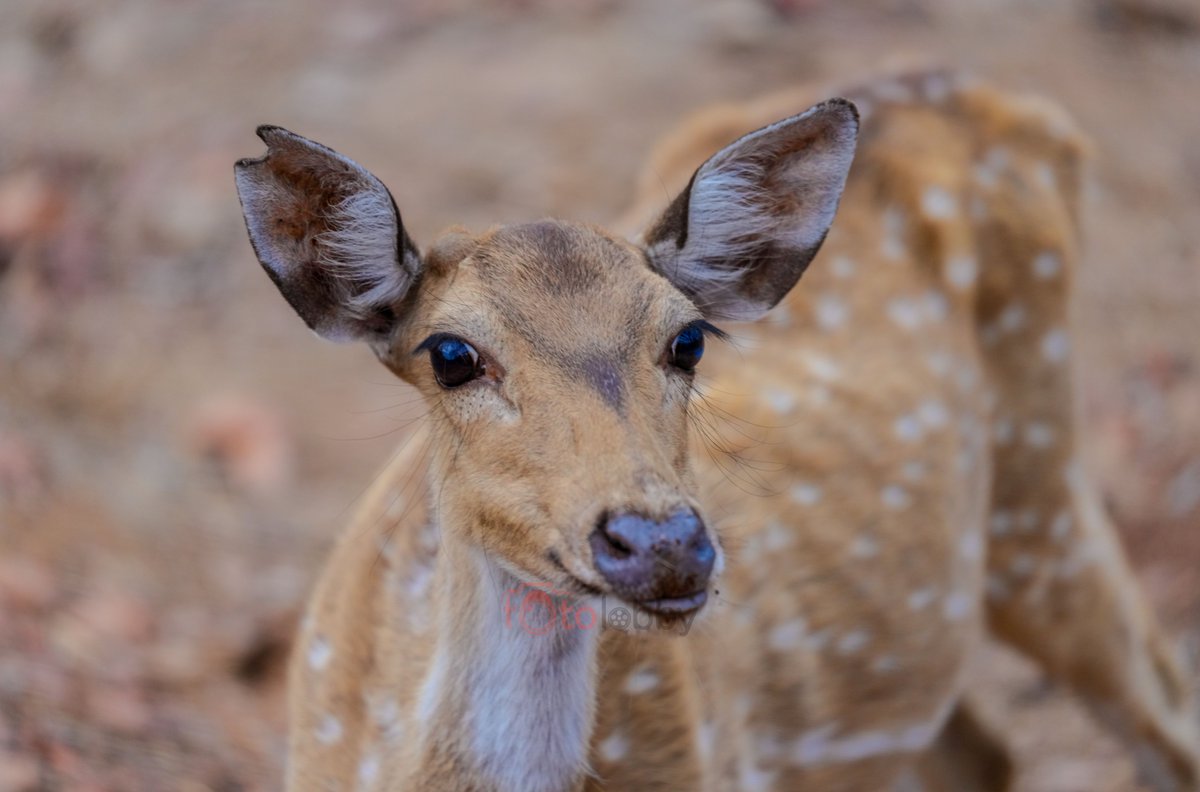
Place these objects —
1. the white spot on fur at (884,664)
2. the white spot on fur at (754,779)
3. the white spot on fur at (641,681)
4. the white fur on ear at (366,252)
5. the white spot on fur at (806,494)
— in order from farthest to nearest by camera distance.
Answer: the white spot on fur at (884,664) → the white spot on fur at (806,494) → the white spot on fur at (754,779) → the white spot on fur at (641,681) → the white fur on ear at (366,252)

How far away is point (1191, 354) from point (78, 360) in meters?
5.10

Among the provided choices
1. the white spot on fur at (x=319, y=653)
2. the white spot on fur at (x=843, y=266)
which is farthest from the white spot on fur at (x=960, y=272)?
the white spot on fur at (x=319, y=653)

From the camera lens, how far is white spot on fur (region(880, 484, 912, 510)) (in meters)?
3.94

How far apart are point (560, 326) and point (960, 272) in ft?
6.19

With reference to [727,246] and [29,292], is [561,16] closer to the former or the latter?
[29,292]

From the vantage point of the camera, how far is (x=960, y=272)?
13.7 ft

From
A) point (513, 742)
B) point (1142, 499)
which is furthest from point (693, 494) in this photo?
point (1142, 499)

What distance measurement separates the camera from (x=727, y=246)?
308 cm

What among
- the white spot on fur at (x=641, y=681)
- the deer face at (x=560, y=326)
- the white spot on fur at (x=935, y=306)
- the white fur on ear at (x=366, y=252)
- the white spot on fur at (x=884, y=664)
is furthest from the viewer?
the white spot on fur at (x=935, y=306)

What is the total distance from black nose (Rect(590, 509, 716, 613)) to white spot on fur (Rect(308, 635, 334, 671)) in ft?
3.60

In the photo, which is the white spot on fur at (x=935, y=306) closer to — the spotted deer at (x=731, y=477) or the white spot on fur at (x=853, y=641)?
the spotted deer at (x=731, y=477)

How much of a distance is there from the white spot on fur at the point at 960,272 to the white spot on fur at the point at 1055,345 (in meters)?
0.30

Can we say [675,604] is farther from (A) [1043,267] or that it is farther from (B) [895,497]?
(A) [1043,267]

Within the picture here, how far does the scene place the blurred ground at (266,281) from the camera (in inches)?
193
